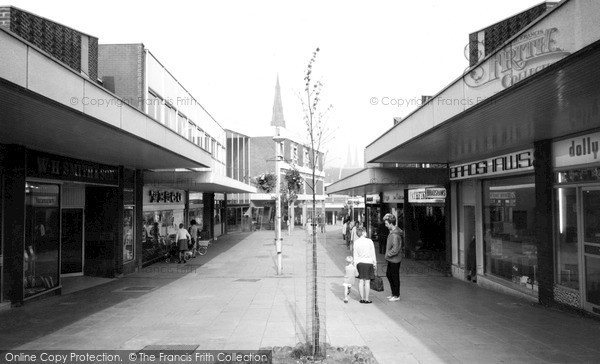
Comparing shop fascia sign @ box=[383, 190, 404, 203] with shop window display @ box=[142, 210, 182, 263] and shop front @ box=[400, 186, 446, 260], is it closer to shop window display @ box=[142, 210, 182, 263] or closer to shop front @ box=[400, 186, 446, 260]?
shop front @ box=[400, 186, 446, 260]

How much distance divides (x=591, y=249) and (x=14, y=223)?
417 inches

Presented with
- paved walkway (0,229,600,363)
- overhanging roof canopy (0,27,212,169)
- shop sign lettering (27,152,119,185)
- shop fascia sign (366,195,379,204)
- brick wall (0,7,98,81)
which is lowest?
paved walkway (0,229,600,363)

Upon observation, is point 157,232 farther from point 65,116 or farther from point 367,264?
point 65,116

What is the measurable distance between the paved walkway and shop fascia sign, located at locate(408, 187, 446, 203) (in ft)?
11.6

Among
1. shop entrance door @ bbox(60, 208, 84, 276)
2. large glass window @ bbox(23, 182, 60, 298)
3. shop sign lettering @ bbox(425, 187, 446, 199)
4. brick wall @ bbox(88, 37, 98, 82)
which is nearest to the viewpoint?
large glass window @ bbox(23, 182, 60, 298)

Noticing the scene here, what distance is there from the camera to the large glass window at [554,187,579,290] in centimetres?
830

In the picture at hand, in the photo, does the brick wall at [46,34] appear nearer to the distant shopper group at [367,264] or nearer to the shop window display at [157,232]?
the shop window display at [157,232]

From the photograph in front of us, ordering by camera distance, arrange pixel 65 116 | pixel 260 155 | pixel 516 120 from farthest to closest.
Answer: pixel 260 155 → pixel 516 120 → pixel 65 116

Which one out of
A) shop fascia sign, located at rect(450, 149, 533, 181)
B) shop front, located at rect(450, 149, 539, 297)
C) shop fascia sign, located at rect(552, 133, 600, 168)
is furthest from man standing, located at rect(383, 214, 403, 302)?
shop fascia sign, located at rect(552, 133, 600, 168)

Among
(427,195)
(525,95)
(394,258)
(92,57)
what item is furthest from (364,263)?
(92,57)

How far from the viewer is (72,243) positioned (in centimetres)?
1317

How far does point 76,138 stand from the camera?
325 inches

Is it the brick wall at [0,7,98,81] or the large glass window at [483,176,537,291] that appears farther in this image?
the large glass window at [483,176,537,291]

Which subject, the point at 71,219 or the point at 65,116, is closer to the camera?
the point at 65,116
